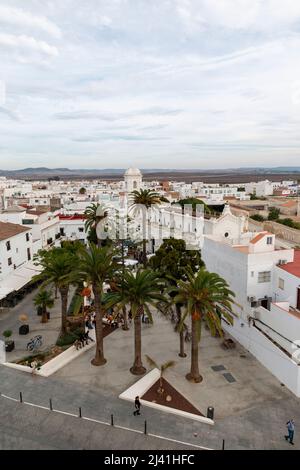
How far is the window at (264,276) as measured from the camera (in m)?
25.9

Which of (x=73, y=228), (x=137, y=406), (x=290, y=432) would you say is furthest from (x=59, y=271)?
(x=73, y=228)

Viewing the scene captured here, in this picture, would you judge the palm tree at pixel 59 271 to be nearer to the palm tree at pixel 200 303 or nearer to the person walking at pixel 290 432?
the palm tree at pixel 200 303

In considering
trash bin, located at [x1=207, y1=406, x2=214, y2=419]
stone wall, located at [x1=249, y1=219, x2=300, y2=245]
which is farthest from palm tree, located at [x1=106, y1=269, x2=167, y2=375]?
stone wall, located at [x1=249, y1=219, x2=300, y2=245]

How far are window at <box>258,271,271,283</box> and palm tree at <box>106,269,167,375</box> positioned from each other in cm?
835

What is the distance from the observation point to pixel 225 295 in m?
20.9

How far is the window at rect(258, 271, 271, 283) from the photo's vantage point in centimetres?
2589

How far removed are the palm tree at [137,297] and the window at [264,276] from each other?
8349 millimetres

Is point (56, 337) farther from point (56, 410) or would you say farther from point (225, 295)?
point (225, 295)

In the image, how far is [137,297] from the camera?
2108 cm

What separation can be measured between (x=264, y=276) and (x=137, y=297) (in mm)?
10628

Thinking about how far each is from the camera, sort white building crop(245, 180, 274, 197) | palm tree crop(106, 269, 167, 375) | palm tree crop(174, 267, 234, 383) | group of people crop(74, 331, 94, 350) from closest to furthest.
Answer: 1. palm tree crop(174, 267, 234, 383)
2. palm tree crop(106, 269, 167, 375)
3. group of people crop(74, 331, 94, 350)
4. white building crop(245, 180, 274, 197)

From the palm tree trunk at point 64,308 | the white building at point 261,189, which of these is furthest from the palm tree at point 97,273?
the white building at point 261,189

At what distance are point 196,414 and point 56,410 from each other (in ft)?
24.2

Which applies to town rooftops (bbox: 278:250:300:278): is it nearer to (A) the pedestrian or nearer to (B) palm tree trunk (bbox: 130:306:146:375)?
(B) palm tree trunk (bbox: 130:306:146:375)
